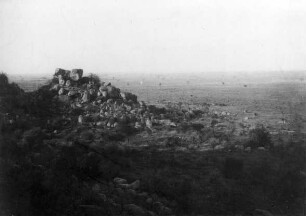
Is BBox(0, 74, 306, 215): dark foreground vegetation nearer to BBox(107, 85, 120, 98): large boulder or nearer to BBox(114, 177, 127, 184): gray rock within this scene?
BBox(114, 177, 127, 184): gray rock

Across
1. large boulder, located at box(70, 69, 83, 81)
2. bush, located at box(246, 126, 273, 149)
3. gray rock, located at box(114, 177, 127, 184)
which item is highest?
large boulder, located at box(70, 69, 83, 81)

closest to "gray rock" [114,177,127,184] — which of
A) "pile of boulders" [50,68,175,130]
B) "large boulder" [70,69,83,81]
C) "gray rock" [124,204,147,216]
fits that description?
"gray rock" [124,204,147,216]

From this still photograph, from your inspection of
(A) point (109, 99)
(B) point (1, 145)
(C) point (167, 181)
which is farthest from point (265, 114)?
(B) point (1, 145)

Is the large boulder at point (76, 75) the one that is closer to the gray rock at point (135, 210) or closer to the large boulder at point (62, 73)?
the large boulder at point (62, 73)

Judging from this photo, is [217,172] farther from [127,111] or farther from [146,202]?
[127,111]

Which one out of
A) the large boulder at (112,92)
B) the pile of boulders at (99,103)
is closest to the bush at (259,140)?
the pile of boulders at (99,103)

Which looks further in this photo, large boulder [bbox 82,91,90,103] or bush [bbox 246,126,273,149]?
large boulder [bbox 82,91,90,103]
